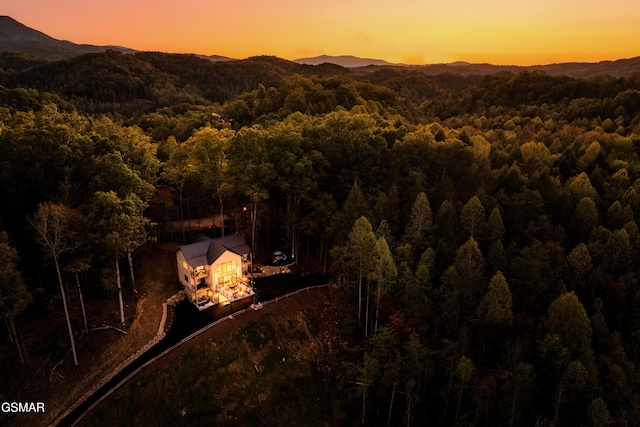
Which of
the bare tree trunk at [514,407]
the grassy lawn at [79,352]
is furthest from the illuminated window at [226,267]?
the bare tree trunk at [514,407]

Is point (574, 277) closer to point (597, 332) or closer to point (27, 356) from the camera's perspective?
point (597, 332)

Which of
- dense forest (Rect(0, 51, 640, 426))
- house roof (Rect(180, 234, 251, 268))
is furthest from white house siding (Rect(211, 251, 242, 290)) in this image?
dense forest (Rect(0, 51, 640, 426))

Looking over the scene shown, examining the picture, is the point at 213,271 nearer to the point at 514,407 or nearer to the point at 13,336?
the point at 13,336

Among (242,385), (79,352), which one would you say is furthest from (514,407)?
(79,352)

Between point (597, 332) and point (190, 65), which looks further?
point (190, 65)

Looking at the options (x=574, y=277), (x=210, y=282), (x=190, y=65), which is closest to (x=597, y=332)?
(x=574, y=277)

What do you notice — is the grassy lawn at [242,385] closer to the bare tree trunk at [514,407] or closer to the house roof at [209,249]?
the house roof at [209,249]
